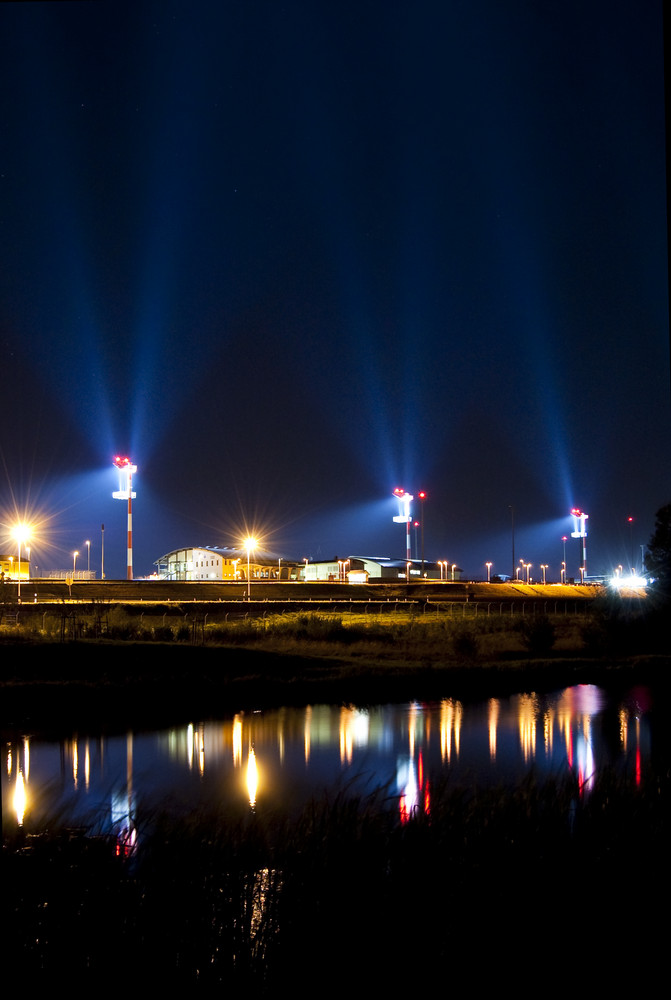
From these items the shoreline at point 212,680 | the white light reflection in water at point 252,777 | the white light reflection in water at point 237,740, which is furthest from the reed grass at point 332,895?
the shoreline at point 212,680

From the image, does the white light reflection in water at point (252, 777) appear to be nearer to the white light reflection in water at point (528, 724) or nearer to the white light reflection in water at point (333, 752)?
the white light reflection in water at point (333, 752)

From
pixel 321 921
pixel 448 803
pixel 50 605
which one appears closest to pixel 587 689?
pixel 448 803

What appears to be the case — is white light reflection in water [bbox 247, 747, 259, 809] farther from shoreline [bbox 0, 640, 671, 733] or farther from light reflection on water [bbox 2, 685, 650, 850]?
shoreline [bbox 0, 640, 671, 733]

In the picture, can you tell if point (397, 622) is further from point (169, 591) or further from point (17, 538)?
point (17, 538)

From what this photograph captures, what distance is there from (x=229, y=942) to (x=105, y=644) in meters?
20.6

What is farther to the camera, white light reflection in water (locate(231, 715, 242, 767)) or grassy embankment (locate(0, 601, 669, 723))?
grassy embankment (locate(0, 601, 669, 723))

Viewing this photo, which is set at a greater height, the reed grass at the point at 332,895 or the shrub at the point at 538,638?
the reed grass at the point at 332,895

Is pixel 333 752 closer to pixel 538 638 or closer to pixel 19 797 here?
pixel 19 797

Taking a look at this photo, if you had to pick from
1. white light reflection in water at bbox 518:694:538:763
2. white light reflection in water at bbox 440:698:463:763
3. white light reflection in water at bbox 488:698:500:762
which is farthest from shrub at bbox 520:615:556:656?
white light reflection in water at bbox 440:698:463:763

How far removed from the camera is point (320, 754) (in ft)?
54.0

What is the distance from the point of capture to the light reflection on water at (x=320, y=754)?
13.3 meters

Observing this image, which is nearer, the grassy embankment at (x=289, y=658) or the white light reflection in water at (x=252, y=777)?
the white light reflection in water at (x=252, y=777)

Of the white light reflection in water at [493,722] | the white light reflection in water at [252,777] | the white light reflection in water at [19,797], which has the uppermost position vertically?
the white light reflection in water at [19,797]

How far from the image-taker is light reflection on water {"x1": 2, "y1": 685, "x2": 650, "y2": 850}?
1332 centimetres
